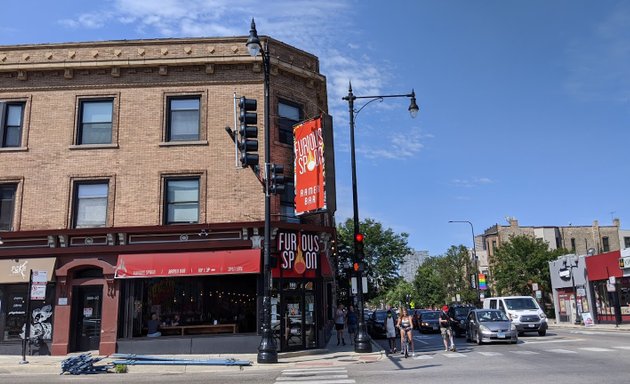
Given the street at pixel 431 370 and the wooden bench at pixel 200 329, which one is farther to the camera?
the wooden bench at pixel 200 329

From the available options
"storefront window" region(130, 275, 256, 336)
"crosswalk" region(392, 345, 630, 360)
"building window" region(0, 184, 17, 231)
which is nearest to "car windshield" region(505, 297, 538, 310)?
"crosswalk" region(392, 345, 630, 360)

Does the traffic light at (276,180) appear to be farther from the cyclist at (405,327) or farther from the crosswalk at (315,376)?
the cyclist at (405,327)

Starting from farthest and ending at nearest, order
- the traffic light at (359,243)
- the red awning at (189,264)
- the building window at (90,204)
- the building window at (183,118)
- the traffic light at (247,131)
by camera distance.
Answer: the building window at (183,118) < the building window at (90,204) < the traffic light at (359,243) < the red awning at (189,264) < the traffic light at (247,131)

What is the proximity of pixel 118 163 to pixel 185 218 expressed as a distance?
3.31 m

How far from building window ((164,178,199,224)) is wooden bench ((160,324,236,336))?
3765mm

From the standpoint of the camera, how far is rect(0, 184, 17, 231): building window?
66.0 feet

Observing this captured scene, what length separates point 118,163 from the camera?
65.9ft

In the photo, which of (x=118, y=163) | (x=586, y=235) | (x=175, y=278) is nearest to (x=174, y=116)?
(x=118, y=163)

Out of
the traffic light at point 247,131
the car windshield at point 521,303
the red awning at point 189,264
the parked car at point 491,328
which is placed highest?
Result: the traffic light at point 247,131

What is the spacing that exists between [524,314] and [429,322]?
8.89 metres

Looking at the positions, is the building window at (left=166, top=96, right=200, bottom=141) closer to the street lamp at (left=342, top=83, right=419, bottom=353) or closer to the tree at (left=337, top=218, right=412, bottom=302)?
the street lamp at (left=342, top=83, right=419, bottom=353)

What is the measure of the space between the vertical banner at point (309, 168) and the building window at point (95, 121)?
24.0ft

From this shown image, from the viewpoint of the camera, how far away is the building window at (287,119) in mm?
21234

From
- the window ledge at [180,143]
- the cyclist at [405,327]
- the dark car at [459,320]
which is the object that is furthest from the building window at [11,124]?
the dark car at [459,320]
